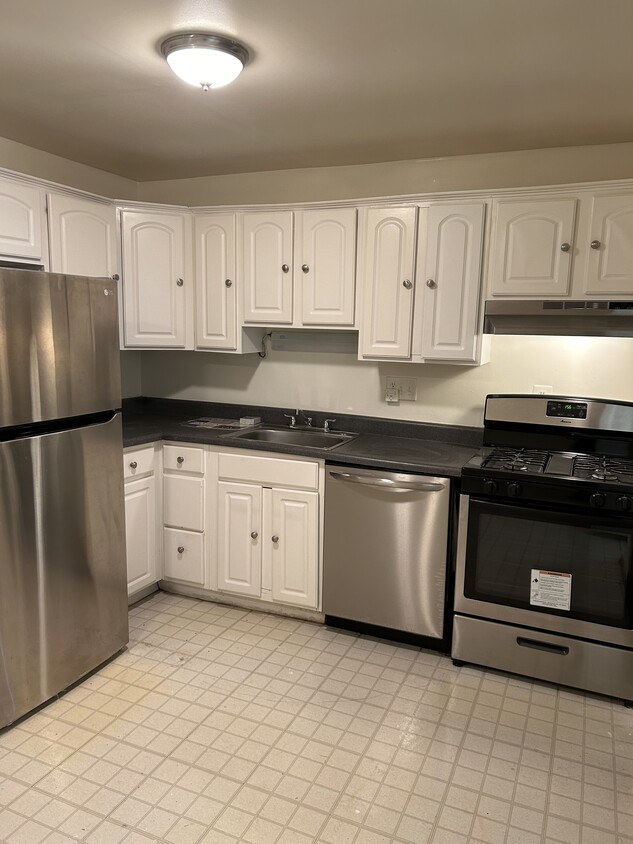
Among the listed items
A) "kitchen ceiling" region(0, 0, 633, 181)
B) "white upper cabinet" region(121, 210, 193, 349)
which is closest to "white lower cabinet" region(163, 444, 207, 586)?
"white upper cabinet" region(121, 210, 193, 349)

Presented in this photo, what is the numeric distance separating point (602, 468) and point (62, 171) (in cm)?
313

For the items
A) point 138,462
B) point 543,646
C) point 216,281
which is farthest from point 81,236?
point 543,646

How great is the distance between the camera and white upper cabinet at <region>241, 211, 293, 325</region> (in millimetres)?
3207

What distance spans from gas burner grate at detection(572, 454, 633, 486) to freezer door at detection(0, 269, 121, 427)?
1999 millimetres

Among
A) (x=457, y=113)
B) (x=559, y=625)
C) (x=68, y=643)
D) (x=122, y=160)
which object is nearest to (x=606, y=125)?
(x=457, y=113)

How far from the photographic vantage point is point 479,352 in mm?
2910

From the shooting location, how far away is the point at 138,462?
3139 millimetres

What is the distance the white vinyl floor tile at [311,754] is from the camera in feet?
6.11

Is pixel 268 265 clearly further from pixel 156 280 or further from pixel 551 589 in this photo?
pixel 551 589

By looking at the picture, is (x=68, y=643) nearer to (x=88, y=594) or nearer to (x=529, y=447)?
(x=88, y=594)

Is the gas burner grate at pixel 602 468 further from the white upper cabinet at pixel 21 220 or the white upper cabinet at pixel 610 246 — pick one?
the white upper cabinet at pixel 21 220

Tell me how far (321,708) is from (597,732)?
41.6 inches

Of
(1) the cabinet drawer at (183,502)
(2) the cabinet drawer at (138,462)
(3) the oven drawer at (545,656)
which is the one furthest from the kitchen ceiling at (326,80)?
(3) the oven drawer at (545,656)

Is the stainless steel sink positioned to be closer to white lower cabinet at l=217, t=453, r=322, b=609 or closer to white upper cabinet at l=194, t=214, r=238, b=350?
white lower cabinet at l=217, t=453, r=322, b=609
